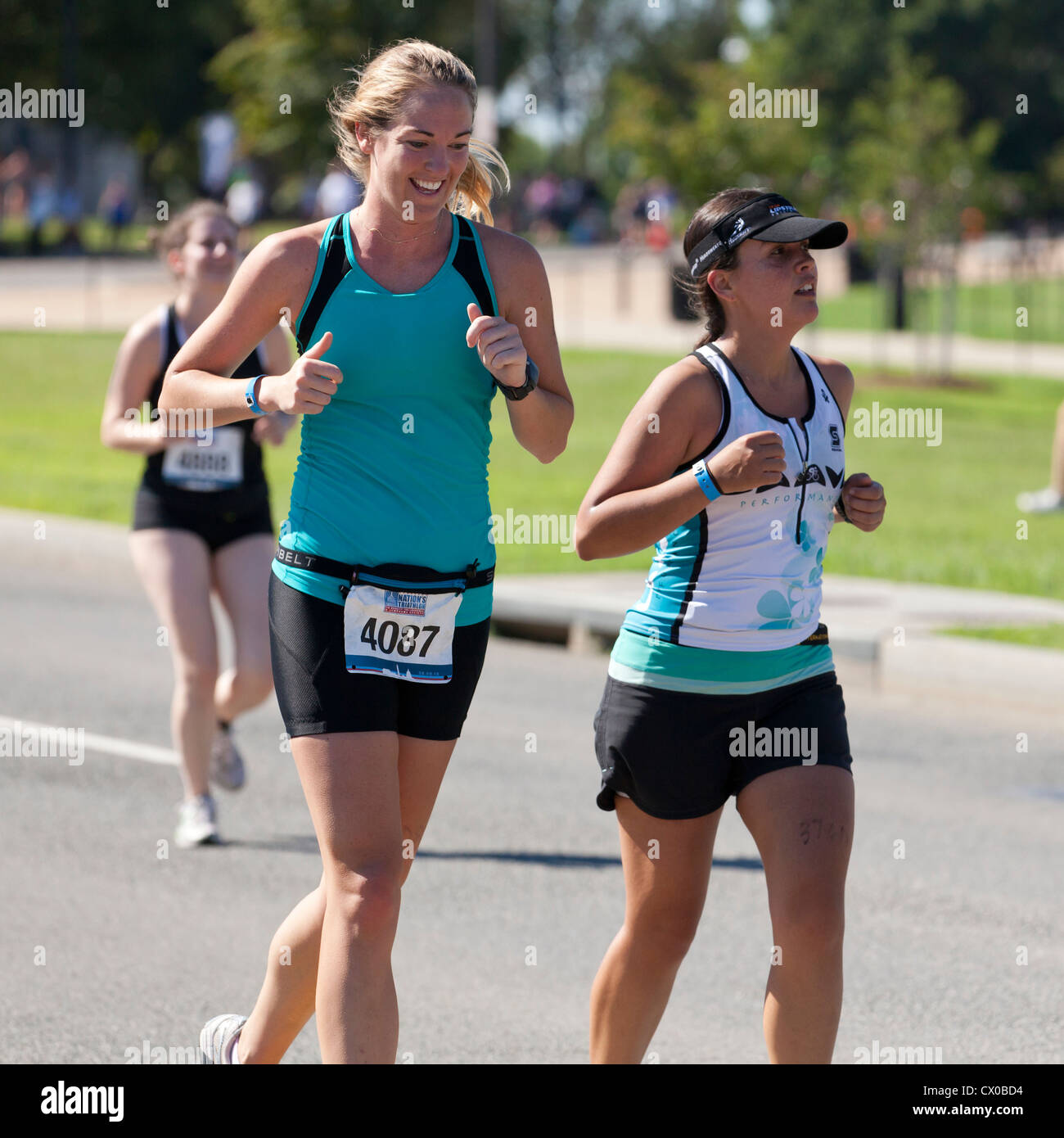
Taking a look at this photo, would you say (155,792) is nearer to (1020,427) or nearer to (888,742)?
(888,742)

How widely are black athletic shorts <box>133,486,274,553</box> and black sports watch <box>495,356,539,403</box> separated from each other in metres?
2.97

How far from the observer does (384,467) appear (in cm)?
373

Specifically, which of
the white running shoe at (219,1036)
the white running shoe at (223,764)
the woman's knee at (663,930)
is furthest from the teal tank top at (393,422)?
the white running shoe at (223,764)

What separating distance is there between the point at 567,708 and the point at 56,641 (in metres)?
3.14

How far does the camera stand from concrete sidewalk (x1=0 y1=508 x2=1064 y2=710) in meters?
9.20

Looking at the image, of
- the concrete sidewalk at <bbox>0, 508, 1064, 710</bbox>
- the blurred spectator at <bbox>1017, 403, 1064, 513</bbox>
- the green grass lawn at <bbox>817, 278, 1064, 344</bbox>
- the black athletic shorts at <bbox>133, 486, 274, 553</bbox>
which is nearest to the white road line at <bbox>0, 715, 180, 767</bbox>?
the black athletic shorts at <bbox>133, 486, 274, 553</bbox>

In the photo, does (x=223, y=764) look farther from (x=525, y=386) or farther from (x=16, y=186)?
(x=16, y=186)

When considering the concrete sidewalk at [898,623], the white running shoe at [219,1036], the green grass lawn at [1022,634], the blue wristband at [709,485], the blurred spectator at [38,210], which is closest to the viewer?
the blue wristband at [709,485]

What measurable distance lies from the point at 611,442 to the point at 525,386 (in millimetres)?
15303

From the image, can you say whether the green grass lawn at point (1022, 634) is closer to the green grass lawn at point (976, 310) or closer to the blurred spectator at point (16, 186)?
the green grass lawn at point (976, 310)

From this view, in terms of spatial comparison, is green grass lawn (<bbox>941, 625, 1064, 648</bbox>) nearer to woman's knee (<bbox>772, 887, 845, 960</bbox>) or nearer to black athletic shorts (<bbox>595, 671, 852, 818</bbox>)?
black athletic shorts (<bbox>595, 671, 852, 818</bbox>)

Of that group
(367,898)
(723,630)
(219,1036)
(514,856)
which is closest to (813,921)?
(723,630)

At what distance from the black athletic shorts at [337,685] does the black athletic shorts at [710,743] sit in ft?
1.19

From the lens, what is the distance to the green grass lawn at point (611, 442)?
12.6 metres
